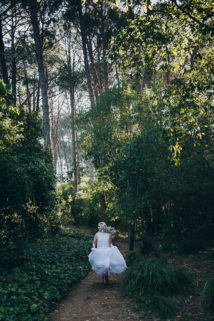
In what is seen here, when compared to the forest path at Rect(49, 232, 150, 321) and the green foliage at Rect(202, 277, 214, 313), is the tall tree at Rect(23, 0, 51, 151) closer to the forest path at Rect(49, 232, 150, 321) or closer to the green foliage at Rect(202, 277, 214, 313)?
the forest path at Rect(49, 232, 150, 321)

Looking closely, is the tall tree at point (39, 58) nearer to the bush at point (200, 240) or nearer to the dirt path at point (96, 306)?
the bush at point (200, 240)

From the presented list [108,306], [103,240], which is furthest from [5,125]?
[108,306]

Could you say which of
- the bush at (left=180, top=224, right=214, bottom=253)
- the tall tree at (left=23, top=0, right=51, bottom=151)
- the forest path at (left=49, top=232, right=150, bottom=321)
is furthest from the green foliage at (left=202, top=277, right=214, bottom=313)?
the tall tree at (left=23, top=0, right=51, bottom=151)

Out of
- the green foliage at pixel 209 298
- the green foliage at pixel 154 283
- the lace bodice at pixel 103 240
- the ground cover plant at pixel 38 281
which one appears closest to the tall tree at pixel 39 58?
the ground cover plant at pixel 38 281

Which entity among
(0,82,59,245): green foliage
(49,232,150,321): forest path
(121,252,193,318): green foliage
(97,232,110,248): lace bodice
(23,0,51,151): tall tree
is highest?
(23,0,51,151): tall tree

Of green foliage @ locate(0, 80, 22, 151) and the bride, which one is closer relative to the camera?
green foliage @ locate(0, 80, 22, 151)

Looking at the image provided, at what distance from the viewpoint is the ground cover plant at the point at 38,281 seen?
186 inches

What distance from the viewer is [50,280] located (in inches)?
248

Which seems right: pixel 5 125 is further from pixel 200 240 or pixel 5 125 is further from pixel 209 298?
pixel 200 240

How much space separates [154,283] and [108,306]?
112 cm

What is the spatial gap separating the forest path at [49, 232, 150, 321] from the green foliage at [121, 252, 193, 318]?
0.84 ft

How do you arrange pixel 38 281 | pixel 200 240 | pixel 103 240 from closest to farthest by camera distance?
pixel 38 281 < pixel 103 240 < pixel 200 240

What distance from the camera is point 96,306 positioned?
18.6 ft

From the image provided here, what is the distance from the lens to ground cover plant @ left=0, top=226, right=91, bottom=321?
471 centimetres
